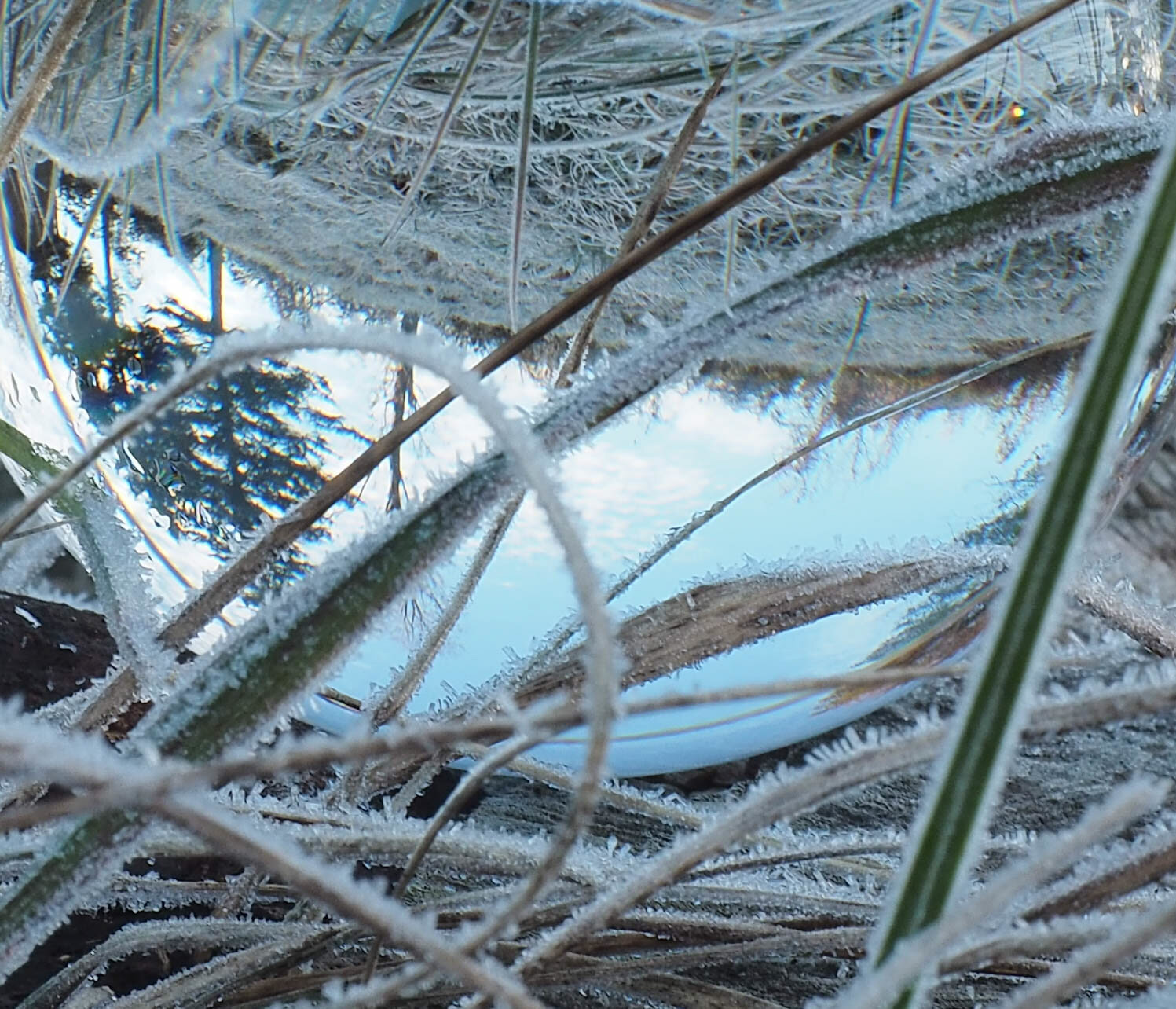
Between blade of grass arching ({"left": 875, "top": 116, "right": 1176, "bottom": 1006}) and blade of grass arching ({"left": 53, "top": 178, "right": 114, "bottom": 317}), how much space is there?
0.74 feet

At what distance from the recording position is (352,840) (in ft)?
0.60

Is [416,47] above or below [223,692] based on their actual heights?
above

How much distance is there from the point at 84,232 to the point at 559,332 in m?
0.12

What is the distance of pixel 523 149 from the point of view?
0.19m

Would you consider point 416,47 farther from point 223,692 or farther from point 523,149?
point 223,692

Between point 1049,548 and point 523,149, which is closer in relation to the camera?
point 1049,548

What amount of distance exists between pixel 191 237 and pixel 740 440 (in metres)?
0.14

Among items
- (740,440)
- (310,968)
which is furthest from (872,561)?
(310,968)

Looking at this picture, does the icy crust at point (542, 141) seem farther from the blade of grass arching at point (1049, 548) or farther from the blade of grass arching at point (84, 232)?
the blade of grass arching at point (1049, 548)

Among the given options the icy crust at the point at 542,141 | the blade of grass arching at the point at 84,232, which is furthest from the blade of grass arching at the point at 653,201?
the blade of grass arching at the point at 84,232

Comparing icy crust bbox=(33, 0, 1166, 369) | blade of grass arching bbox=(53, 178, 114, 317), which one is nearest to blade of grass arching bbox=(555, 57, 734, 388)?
icy crust bbox=(33, 0, 1166, 369)

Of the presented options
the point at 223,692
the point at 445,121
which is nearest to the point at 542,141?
the point at 445,121

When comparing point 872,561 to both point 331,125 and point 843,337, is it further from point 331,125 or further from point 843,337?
point 331,125

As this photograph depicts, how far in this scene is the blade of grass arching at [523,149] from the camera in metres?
0.18
